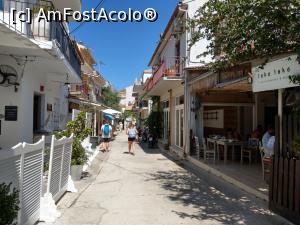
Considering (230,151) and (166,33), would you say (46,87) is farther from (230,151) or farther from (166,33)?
(166,33)

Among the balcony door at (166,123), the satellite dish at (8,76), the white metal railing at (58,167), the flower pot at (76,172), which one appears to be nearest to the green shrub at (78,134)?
the flower pot at (76,172)

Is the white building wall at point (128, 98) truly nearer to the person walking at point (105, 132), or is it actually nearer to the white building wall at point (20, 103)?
the person walking at point (105, 132)

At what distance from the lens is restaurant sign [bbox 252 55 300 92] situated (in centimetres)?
647

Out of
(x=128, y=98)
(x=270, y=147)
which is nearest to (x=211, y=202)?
(x=270, y=147)

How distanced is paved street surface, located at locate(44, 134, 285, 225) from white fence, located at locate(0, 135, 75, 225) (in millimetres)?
359

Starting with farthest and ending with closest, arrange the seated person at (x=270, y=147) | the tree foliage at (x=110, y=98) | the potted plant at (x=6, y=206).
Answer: the tree foliage at (x=110, y=98) < the seated person at (x=270, y=147) < the potted plant at (x=6, y=206)

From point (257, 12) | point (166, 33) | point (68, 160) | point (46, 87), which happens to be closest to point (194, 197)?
point (68, 160)

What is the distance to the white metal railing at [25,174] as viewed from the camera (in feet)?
14.8

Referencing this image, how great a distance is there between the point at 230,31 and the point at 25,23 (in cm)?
614

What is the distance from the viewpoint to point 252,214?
7.10 metres

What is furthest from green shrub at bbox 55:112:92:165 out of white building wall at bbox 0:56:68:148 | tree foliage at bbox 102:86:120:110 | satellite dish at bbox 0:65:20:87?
tree foliage at bbox 102:86:120:110

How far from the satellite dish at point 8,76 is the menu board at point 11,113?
650 millimetres

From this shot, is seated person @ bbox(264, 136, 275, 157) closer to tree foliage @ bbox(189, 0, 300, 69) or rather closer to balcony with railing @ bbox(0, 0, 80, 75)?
tree foliage @ bbox(189, 0, 300, 69)

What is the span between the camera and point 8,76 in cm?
1057
